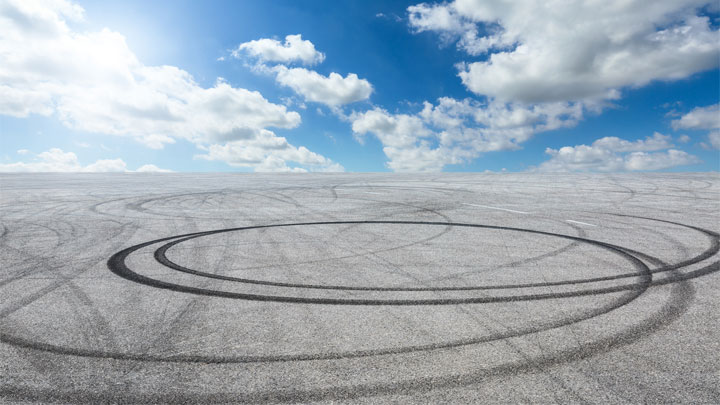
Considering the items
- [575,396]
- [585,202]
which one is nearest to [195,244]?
[575,396]

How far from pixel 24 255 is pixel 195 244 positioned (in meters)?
2.78

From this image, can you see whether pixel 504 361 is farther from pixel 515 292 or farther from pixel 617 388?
pixel 515 292

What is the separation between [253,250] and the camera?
765 centimetres

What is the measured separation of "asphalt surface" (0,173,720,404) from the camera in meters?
3.10

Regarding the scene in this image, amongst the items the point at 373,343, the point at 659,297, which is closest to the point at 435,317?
the point at 373,343

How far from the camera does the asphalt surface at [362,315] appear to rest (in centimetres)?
310

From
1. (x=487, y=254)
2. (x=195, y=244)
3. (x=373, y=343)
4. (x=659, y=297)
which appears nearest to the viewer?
(x=373, y=343)

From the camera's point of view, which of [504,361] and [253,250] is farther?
[253,250]

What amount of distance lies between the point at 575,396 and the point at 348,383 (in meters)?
1.59

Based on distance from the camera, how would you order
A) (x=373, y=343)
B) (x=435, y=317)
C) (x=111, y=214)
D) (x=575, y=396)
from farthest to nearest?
1. (x=111, y=214)
2. (x=435, y=317)
3. (x=373, y=343)
4. (x=575, y=396)

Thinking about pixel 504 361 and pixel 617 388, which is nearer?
pixel 617 388

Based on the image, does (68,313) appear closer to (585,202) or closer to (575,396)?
(575,396)

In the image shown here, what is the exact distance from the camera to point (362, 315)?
4434 millimetres

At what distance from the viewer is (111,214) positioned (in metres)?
12.5
